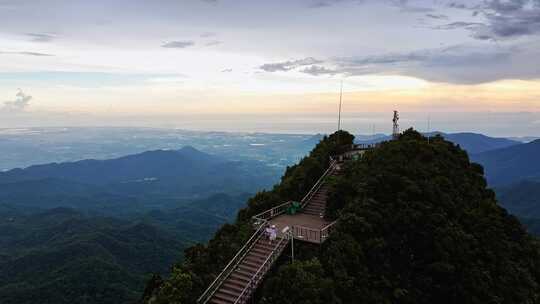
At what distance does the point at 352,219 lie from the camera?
21.3m

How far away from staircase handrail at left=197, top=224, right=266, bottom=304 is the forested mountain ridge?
38.5 inches

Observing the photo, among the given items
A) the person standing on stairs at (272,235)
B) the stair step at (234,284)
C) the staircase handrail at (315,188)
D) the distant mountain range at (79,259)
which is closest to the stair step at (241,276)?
the stair step at (234,284)

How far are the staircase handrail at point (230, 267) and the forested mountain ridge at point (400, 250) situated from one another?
977mm

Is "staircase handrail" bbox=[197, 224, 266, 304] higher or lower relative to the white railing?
lower

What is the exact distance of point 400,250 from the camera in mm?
21078

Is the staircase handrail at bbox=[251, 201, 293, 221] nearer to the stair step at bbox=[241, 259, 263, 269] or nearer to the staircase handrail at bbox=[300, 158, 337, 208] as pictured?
the staircase handrail at bbox=[300, 158, 337, 208]

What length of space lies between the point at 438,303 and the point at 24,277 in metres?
119

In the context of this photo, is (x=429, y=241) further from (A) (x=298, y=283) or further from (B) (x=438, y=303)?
(A) (x=298, y=283)

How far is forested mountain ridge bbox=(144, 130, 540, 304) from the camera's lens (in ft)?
60.4

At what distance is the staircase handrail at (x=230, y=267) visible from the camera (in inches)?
770

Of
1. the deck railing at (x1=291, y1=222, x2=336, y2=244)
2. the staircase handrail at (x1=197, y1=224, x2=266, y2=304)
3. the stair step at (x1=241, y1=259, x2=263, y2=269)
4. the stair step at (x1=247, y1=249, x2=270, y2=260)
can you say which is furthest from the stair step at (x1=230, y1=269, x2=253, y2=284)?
the deck railing at (x1=291, y1=222, x2=336, y2=244)

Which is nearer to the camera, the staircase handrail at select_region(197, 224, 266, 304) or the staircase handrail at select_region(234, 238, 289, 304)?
the staircase handrail at select_region(234, 238, 289, 304)

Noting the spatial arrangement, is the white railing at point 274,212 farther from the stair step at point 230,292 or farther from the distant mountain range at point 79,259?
the distant mountain range at point 79,259

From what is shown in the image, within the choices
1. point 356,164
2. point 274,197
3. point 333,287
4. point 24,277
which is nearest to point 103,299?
point 24,277
